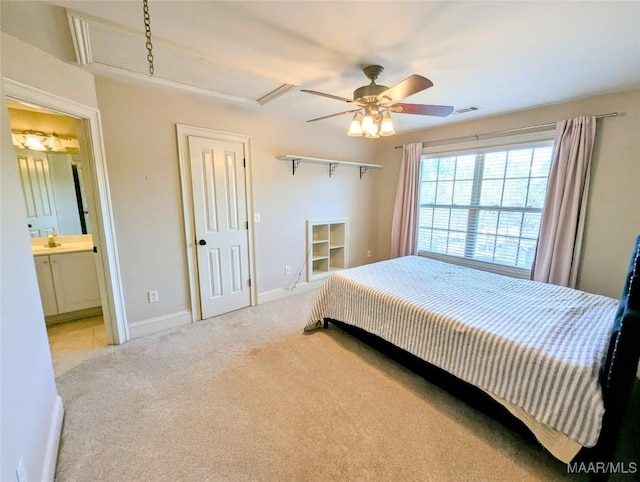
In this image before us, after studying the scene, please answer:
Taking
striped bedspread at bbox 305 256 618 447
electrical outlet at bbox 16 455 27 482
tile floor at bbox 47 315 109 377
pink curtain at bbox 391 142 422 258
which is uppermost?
pink curtain at bbox 391 142 422 258

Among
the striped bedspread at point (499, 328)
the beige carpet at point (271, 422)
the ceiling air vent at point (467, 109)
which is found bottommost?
the beige carpet at point (271, 422)

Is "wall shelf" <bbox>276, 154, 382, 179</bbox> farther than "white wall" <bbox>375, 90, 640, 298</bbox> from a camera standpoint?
Yes

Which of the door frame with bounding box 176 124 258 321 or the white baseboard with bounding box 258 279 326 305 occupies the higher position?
the door frame with bounding box 176 124 258 321

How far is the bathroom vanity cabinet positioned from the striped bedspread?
103 inches

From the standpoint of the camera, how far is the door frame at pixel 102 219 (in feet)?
7.23

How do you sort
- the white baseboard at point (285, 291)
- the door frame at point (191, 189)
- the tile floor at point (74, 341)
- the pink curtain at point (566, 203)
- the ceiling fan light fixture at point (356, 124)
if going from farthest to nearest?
the white baseboard at point (285, 291) < the door frame at point (191, 189) < the pink curtain at point (566, 203) < the tile floor at point (74, 341) < the ceiling fan light fixture at point (356, 124)

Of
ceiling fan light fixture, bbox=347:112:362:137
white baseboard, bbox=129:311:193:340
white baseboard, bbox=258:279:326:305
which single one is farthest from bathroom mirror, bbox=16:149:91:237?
ceiling fan light fixture, bbox=347:112:362:137

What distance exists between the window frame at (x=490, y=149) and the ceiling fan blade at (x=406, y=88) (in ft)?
6.85

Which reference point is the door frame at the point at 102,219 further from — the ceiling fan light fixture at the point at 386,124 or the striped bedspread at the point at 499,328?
the ceiling fan light fixture at the point at 386,124

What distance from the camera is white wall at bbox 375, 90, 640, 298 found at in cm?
243

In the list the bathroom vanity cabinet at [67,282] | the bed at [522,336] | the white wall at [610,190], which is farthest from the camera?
the bathroom vanity cabinet at [67,282]

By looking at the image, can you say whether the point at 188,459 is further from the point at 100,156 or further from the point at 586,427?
the point at 100,156

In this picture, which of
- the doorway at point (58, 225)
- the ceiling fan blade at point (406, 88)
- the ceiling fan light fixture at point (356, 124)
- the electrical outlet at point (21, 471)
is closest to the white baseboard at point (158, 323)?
the doorway at point (58, 225)

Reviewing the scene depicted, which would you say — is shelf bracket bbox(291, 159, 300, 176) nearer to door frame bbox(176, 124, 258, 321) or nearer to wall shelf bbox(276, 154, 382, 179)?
wall shelf bbox(276, 154, 382, 179)
